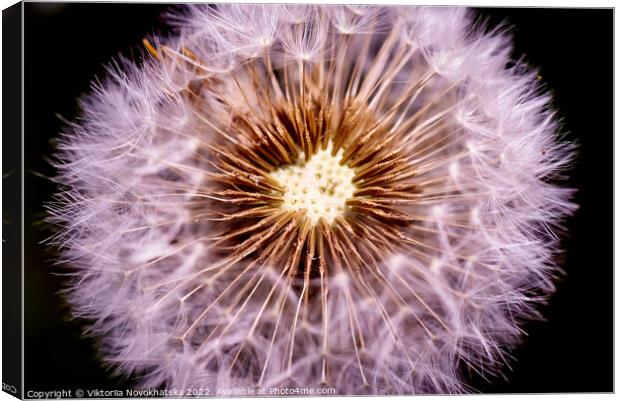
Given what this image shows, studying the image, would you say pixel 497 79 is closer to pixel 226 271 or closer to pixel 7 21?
pixel 226 271

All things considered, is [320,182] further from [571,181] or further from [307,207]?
[571,181]

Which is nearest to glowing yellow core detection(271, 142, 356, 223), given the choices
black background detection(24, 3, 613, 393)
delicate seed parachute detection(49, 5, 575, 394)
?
delicate seed parachute detection(49, 5, 575, 394)

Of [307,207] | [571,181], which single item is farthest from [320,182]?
[571,181]

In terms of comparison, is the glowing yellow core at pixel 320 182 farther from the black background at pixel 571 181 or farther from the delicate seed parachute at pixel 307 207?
A: the black background at pixel 571 181

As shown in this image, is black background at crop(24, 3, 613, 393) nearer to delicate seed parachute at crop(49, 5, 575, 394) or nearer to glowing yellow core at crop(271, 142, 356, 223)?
delicate seed parachute at crop(49, 5, 575, 394)

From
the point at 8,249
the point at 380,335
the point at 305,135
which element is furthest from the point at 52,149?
the point at 380,335
